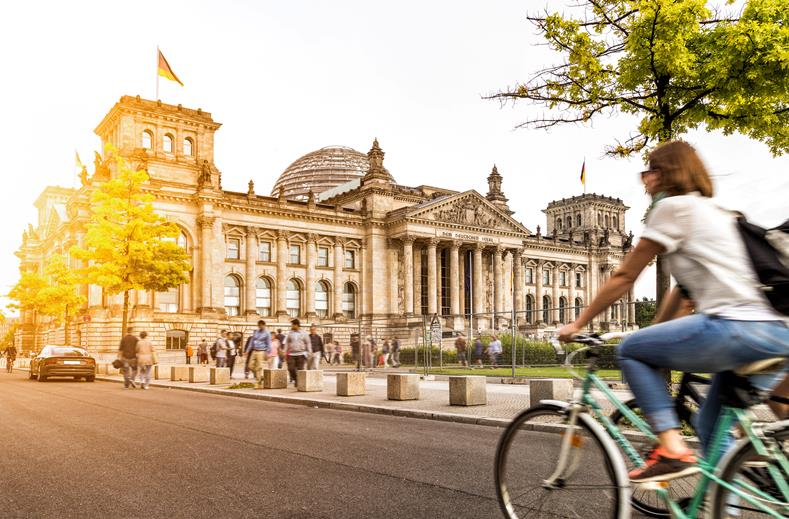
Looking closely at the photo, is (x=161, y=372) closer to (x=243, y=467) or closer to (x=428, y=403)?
(x=428, y=403)

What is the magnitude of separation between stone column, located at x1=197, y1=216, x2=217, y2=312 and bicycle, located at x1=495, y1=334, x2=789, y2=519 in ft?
182

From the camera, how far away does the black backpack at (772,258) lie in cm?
355

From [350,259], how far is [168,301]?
714 inches

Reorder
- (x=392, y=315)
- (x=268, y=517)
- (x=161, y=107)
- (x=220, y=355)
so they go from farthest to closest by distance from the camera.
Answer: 1. (x=392, y=315)
2. (x=161, y=107)
3. (x=220, y=355)
4. (x=268, y=517)

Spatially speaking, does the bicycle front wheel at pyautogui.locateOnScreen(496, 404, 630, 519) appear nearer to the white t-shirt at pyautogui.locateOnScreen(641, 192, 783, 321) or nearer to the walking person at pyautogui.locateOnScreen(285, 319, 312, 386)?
the white t-shirt at pyautogui.locateOnScreen(641, 192, 783, 321)

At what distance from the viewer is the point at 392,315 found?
68250 mm

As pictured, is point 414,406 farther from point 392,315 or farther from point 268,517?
point 392,315

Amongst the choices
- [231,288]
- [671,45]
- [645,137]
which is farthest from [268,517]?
[231,288]

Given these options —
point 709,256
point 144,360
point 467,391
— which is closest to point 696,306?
point 709,256

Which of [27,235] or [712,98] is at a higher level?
[27,235]

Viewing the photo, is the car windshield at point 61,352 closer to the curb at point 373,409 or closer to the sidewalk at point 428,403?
the sidewalk at point 428,403

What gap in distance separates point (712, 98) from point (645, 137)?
4.41ft

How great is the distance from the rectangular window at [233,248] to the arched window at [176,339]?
28.8 feet

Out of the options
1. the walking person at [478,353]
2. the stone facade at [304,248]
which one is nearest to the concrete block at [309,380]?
the walking person at [478,353]
